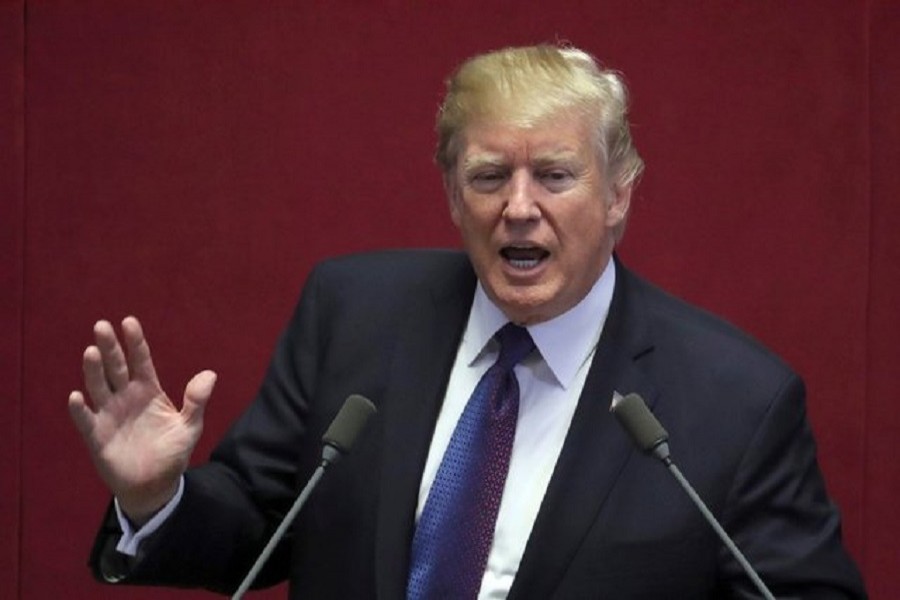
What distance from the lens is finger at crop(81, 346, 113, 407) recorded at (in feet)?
5.54

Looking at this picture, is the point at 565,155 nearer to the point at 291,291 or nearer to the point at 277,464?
the point at 277,464

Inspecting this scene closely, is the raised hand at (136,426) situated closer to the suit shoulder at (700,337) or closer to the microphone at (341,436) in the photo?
the microphone at (341,436)

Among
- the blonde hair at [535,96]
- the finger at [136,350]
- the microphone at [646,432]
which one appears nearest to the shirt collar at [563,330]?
the blonde hair at [535,96]

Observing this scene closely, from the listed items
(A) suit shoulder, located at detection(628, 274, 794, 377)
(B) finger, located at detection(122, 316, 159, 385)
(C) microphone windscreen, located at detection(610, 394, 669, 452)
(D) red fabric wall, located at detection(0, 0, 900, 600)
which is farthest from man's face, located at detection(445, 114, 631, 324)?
(D) red fabric wall, located at detection(0, 0, 900, 600)

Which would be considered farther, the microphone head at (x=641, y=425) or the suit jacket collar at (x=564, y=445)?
the suit jacket collar at (x=564, y=445)

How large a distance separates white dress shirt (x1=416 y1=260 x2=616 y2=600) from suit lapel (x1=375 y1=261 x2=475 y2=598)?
0.6 inches

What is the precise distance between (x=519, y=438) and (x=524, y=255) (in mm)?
181

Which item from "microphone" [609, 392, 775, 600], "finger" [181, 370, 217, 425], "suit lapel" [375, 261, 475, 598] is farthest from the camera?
"suit lapel" [375, 261, 475, 598]

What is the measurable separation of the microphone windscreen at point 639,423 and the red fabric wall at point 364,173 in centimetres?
101

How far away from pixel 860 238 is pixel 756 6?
34cm

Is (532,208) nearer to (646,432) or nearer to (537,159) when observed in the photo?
(537,159)

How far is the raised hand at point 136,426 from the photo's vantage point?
68.1 inches

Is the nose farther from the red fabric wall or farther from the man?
the red fabric wall

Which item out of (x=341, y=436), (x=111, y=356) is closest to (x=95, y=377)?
(x=111, y=356)
